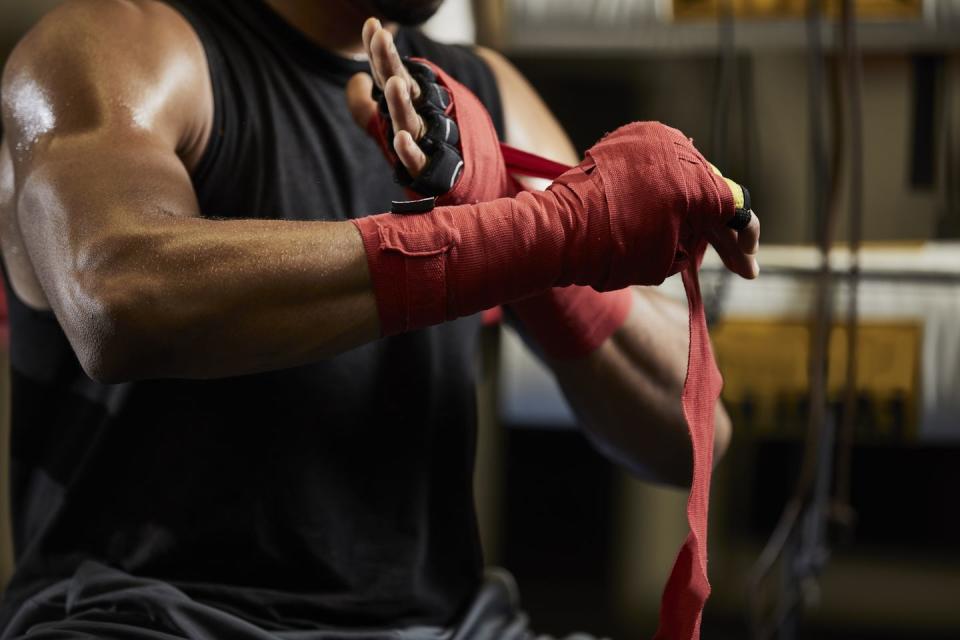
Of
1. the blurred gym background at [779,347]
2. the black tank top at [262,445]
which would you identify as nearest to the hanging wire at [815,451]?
the blurred gym background at [779,347]

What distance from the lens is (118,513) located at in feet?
3.13

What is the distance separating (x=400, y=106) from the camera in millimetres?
795

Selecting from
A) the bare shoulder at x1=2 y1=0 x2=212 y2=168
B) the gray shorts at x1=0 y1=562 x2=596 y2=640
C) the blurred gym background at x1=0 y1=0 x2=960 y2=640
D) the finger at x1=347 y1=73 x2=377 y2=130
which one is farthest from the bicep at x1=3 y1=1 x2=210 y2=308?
the blurred gym background at x1=0 y1=0 x2=960 y2=640

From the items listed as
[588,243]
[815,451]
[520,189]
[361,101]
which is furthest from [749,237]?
[815,451]

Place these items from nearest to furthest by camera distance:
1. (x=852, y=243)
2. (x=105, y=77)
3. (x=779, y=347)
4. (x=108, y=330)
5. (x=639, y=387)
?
1. (x=108, y=330)
2. (x=105, y=77)
3. (x=639, y=387)
4. (x=852, y=243)
5. (x=779, y=347)

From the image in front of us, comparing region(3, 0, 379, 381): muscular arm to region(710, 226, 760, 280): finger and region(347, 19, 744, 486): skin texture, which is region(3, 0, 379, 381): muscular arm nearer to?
region(710, 226, 760, 280): finger

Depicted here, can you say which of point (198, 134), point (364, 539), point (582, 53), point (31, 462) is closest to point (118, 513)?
point (31, 462)

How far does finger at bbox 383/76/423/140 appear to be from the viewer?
31.2 inches

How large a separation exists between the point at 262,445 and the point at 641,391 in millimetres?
384

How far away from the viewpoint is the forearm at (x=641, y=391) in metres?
1.11

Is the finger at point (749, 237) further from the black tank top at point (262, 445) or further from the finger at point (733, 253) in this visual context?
the black tank top at point (262, 445)

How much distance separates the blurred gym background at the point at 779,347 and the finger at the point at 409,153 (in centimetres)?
85

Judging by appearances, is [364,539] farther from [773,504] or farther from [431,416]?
[773,504]

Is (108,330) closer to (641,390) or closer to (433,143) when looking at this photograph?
(433,143)
